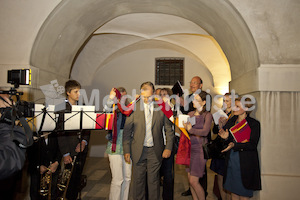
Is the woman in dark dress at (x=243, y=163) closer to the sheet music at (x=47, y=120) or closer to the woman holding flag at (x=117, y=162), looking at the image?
the woman holding flag at (x=117, y=162)

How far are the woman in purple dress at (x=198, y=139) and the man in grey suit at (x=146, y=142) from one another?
354 millimetres

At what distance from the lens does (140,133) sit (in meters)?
3.50

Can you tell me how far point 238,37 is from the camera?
4.06 meters


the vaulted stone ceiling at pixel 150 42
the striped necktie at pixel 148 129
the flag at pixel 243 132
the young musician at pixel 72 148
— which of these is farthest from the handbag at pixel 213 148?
the vaulted stone ceiling at pixel 150 42

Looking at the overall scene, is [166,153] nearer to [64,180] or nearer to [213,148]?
[213,148]

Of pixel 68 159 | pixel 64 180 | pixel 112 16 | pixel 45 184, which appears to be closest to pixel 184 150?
pixel 68 159

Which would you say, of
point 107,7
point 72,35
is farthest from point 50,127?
point 107,7

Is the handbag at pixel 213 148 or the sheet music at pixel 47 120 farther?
the handbag at pixel 213 148

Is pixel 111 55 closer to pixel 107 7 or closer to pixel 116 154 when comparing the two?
pixel 107 7

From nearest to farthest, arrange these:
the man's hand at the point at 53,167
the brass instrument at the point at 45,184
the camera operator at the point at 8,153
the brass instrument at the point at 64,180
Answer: the camera operator at the point at 8,153 < the man's hand at the point at 53,167 < the brass instrument at the point at 45,184 < the brass instrument at the point at 64,180

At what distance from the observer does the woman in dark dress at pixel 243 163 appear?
3182 mm

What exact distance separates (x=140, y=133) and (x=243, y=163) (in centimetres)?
147

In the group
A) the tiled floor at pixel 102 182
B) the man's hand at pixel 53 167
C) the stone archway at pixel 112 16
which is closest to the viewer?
the man's hand at pixel 53 167

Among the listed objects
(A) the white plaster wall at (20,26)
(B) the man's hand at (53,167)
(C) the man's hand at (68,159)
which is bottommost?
(B) the man's hand at (53,167)
